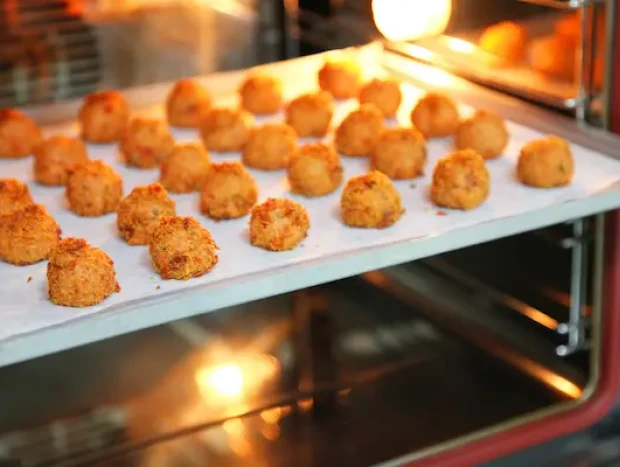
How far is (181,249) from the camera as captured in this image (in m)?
1.51

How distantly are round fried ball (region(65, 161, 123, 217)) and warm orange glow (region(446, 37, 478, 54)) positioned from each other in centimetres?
82

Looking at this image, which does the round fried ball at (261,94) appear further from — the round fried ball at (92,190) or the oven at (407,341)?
the round fried ball at (92,190)

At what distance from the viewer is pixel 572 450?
6.53ft

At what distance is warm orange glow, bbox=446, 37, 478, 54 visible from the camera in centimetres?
217

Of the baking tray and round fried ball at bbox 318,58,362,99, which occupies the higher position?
round fried ball at bbox 318,58,362,99

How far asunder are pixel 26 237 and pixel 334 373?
0.81 meters

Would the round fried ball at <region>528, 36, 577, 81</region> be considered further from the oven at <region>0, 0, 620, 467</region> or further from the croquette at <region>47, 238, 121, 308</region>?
the croquette at <region>47, 238, 121, 308</region>

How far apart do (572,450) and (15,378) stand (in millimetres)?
1162

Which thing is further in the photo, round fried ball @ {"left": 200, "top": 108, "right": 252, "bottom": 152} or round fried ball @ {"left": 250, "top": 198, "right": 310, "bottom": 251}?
round fried ball @ {"left": 200, "top": 108, "right": 252, "bottom": 152}

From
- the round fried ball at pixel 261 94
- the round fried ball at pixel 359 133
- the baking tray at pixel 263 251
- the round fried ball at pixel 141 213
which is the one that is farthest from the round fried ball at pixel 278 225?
the round fried ball at pixel 261 94

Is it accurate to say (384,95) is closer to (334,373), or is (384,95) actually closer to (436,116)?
(436,116)

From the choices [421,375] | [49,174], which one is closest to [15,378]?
[49,174]

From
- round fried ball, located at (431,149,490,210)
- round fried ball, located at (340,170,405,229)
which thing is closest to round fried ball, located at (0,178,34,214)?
round fried ball, located at (340,170,405,229)

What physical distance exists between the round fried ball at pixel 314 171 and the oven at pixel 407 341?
0.30 metres
